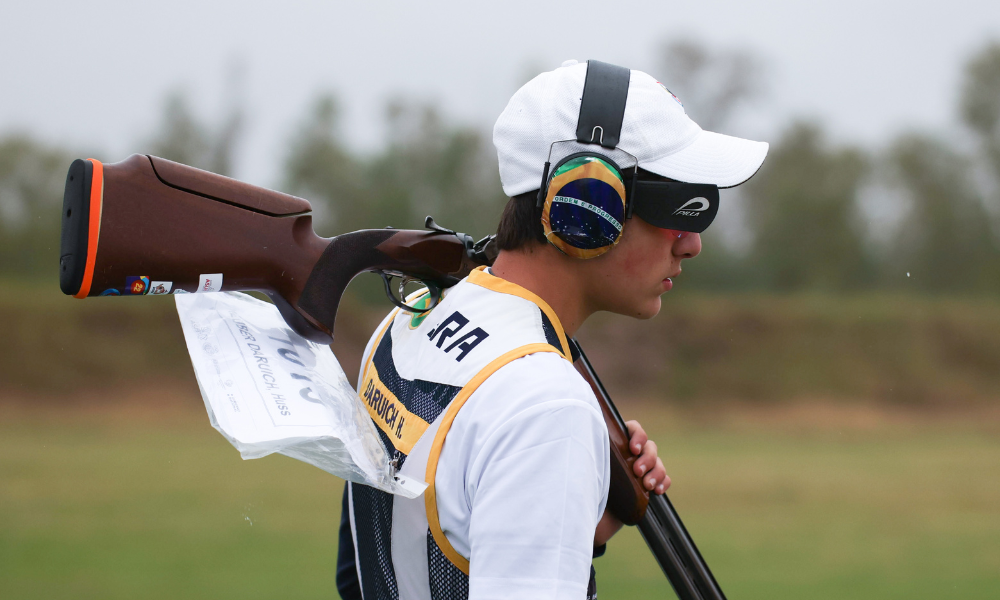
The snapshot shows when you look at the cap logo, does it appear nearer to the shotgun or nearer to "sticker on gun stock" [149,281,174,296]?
the shotgun

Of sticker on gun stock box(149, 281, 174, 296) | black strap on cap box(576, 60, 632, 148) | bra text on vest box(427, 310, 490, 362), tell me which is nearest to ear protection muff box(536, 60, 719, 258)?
black strap on cap box(576, 60, 632, 148)

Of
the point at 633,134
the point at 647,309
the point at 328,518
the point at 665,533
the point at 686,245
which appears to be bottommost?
the point at 328,518

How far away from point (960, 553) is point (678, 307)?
1492 cm

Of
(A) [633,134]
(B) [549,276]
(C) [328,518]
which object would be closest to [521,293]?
(B) [549,276]

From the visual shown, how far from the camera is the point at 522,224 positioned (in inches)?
58.1

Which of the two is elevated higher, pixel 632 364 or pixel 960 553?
pixel 960 553

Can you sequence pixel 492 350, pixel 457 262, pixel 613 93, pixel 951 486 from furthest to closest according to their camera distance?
pixel 951 486, pixel 457 262, pixel 613 93, pixel 492 350

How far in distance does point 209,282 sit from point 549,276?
57 cm

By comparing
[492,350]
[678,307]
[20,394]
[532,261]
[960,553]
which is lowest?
[20,394]

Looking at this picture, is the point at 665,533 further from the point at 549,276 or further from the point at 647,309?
the point at 549,276

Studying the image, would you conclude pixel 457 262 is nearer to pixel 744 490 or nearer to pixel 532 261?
pixel 532 261

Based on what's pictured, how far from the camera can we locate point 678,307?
22781 millimetres

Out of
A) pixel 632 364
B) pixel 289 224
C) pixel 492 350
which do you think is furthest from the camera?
pixel 632 364

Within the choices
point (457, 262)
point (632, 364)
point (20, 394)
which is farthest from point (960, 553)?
point (20, 394)
